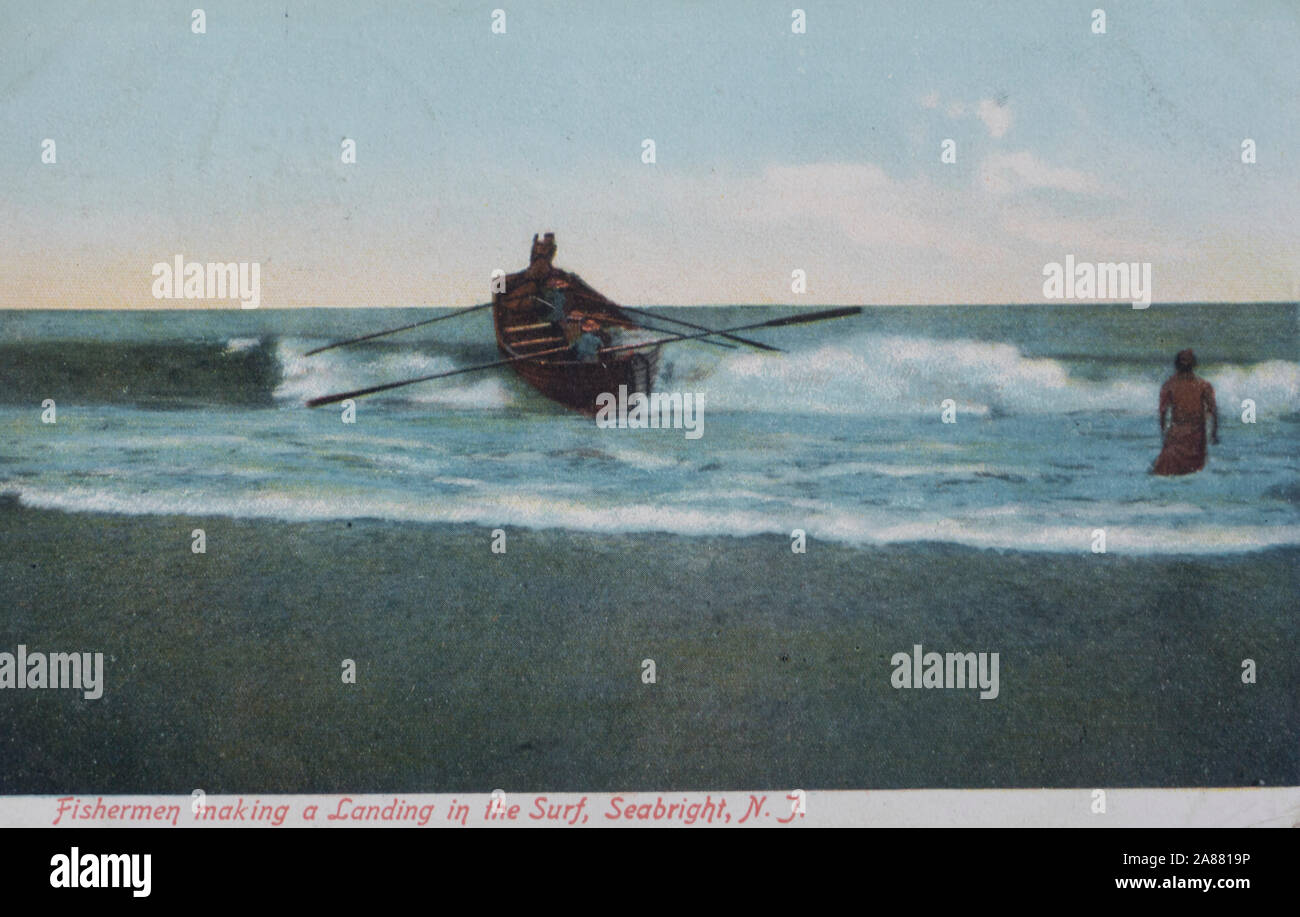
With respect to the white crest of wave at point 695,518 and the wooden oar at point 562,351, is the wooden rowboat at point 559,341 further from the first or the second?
the white crest of wave at point 695,518

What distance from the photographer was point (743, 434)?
118 inches

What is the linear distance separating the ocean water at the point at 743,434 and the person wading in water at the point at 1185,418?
0.05 m

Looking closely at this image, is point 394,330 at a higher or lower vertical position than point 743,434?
higher

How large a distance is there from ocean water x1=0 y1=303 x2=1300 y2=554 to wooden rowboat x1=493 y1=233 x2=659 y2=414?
0.29ft

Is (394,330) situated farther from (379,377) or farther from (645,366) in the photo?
(645,366)

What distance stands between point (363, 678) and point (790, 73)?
3.12 meters

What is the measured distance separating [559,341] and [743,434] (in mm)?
900

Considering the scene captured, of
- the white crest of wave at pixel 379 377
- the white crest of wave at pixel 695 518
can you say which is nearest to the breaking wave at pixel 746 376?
the white crest of wave at pixel 379 377

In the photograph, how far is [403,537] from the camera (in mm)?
3008

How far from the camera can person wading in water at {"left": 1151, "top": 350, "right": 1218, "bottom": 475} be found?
2973 millimetres

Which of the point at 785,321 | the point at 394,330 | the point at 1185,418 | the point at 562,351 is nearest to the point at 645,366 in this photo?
the point at 562,351

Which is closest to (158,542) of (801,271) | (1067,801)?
(801,271)

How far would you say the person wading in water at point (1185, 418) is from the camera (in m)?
2.97

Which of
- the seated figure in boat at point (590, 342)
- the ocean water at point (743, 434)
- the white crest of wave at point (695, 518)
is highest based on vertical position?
the seated figure in boat at point (590, 342)
